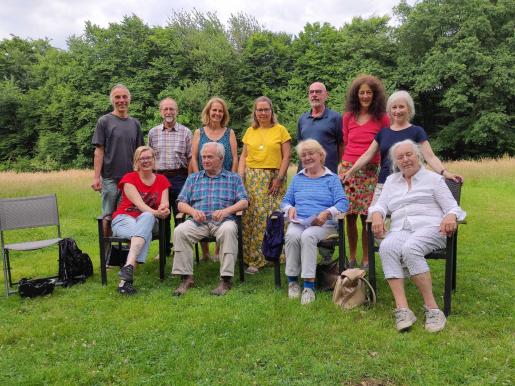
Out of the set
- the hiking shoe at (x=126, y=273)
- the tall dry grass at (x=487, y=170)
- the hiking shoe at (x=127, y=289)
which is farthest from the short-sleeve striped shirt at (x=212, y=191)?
the tall dry grass at (x=487, y=170)

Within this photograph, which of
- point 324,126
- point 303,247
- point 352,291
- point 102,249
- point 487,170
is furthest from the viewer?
point 487,170

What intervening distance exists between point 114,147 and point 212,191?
1344 mm

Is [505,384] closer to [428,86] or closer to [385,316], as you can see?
[385,316]

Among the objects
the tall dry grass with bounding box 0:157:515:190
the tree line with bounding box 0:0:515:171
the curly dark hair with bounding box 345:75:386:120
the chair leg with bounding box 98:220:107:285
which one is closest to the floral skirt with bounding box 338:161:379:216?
the curly dark hair with bounding box 345:75:386:120

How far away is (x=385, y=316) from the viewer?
143 inches

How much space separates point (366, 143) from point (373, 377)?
8.39 feet

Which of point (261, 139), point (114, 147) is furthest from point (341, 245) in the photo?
point (114, 147)

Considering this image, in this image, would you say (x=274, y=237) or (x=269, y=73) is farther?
(x=269, y=73)

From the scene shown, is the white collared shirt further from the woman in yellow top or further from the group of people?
the woman in yellow top

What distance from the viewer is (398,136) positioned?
13.8 ft

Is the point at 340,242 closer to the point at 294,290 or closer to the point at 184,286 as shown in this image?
the point at 294,290

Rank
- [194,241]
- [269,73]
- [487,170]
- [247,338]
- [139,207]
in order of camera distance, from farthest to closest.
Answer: [269,73] < [487,170] < [139,207] < [194,241] < [247,338]

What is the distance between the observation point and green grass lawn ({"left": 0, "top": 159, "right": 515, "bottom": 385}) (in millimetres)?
2752

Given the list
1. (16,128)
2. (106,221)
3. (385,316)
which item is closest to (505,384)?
(385,316)
